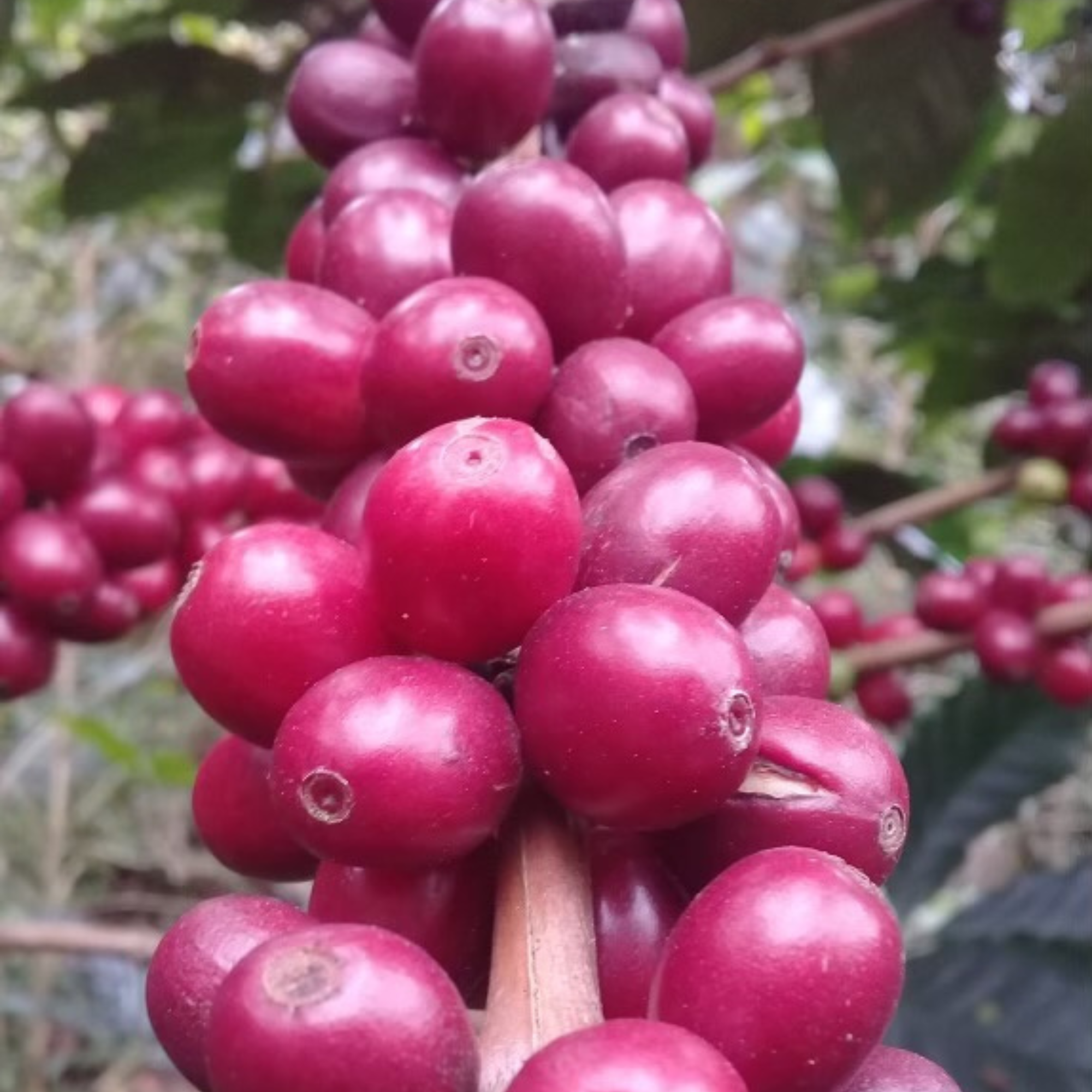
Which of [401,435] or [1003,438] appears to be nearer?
[401,435]

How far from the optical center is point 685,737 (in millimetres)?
396

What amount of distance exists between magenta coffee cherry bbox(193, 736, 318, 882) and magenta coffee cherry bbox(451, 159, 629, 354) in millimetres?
235

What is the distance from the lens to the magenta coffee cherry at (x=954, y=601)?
4.47 feet

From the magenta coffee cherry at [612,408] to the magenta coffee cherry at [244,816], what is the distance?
18cm

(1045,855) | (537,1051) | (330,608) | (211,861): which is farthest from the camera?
(211,861)

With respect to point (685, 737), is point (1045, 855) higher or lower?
lower

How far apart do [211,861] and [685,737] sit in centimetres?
301

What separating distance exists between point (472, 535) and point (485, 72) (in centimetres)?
37

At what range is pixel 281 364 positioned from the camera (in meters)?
0.55

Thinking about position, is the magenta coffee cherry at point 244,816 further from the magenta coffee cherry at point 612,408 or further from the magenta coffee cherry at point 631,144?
the magenta coffee cherry at point 631,144

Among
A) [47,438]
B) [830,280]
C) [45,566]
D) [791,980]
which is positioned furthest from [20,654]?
[830,280]

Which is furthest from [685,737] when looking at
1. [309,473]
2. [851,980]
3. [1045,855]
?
[1045,855]

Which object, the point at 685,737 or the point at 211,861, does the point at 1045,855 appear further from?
the point at 685,737

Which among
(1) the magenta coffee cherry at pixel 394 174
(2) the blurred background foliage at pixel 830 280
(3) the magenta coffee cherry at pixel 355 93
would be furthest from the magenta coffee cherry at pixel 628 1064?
(2) the blurred background foliage at pixel 830 280
